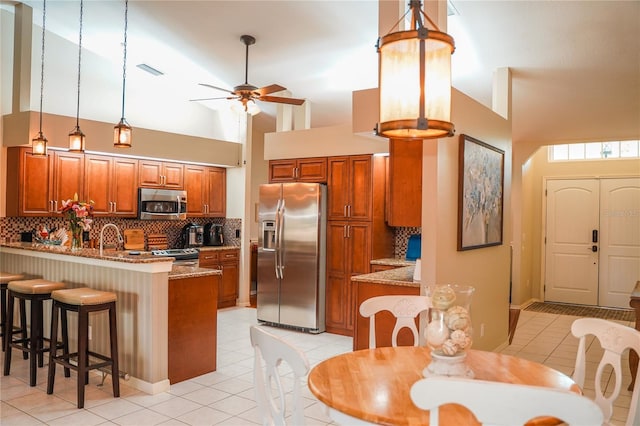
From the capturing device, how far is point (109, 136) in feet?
19.9

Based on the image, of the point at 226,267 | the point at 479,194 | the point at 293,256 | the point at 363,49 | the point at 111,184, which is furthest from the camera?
the point at 226,267

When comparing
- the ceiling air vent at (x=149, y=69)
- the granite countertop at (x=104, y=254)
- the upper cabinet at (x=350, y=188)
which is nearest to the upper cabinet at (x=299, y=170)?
the upper cabinet at (x=350, y=188)

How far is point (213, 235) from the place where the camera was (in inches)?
292

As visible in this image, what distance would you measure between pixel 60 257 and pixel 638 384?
4.42 metres

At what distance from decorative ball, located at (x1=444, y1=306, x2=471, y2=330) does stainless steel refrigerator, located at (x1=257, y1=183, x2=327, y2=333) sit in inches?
154

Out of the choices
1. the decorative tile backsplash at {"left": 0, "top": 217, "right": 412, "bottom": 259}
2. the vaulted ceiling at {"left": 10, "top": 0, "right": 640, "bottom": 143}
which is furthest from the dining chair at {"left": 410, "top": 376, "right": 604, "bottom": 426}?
the decorative tile backsplash at {"left": 0, "top": 217, "right": 412, "bottom": 259}

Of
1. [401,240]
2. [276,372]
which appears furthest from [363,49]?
[276,372]

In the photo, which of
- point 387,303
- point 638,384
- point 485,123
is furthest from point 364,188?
point 638,384

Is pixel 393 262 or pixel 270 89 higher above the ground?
pixel 270 89

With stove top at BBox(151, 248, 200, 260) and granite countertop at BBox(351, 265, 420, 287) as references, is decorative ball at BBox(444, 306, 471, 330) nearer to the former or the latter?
granite countertop at BBox(351, 265, 420, 287)

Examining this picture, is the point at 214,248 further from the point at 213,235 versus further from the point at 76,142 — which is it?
the point at 76,142

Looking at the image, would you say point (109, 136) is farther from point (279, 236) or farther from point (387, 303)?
point (387, 303)

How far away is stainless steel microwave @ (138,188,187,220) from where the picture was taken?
21.6 ft

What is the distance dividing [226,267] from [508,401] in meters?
6.17
